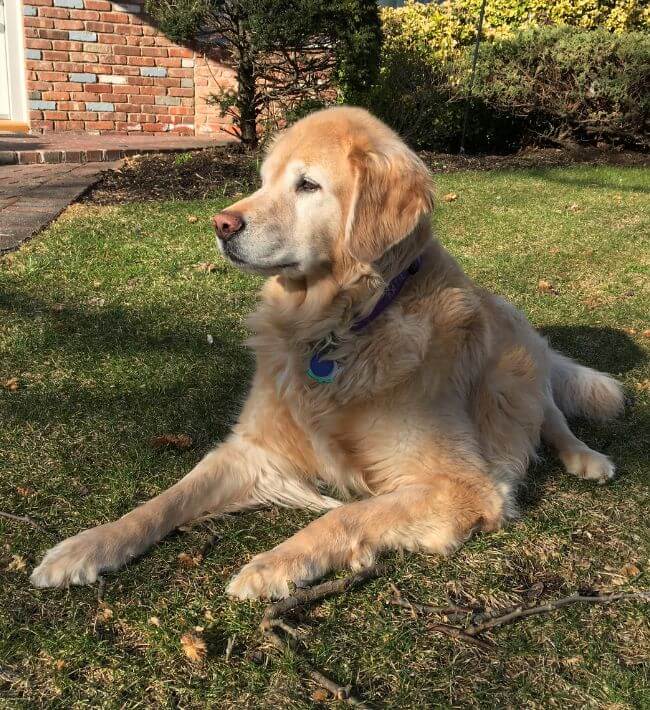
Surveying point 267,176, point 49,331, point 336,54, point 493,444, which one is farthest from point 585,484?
point 336,54

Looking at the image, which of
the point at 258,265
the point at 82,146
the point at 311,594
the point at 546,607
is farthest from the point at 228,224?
the point at 82,146

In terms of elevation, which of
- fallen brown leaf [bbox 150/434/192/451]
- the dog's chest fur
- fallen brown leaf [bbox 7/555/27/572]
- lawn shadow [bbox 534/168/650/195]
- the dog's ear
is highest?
the dog's ear

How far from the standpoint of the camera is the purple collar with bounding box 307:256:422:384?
2588mm

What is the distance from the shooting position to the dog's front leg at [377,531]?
83.8 inches

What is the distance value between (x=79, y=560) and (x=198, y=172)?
658cm

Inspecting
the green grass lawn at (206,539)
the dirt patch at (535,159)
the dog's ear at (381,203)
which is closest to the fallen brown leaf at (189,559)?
the green grass lawn at (206,539)

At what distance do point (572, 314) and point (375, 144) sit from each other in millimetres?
2930

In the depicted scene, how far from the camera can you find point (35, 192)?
7.10 m

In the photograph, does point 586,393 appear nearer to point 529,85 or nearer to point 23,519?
point 23,519

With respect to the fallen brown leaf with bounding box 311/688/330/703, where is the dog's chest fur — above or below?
above

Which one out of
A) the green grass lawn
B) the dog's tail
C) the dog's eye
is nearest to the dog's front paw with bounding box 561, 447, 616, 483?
the green grass lawn

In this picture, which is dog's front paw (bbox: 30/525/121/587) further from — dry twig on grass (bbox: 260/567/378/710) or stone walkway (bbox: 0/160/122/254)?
stone walkway (bbox: 0/160/122/254)

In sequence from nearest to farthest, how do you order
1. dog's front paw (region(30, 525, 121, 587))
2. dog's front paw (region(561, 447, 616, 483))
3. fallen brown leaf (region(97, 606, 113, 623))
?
fallen brown leaf (region(97, 606, 113, 623)) < dog's front paw (region(30, 525, 121, 587)) < dog's front paw (region(561, 447, 616, 483))

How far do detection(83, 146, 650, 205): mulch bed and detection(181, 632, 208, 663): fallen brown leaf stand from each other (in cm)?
579
